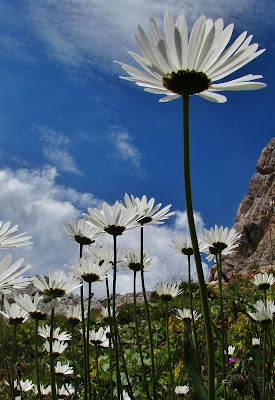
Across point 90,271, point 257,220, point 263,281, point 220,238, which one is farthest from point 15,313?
point 257,220

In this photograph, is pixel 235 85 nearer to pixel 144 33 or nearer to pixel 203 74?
pixel 203 74

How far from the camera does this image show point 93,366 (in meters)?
3.28

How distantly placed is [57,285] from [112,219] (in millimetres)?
376

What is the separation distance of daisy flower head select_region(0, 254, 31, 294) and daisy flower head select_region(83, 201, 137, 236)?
36cm

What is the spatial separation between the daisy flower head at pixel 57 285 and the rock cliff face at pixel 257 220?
20043 millimetres

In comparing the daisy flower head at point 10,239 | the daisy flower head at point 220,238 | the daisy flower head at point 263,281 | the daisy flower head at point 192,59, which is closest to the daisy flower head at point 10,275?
the daisy flower head at point 10,239

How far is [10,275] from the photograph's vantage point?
3.63ft

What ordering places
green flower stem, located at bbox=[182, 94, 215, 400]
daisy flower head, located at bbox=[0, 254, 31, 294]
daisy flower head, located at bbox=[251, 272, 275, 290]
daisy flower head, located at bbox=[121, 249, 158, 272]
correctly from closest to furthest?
green flower stem, located at bbox=[182, 94, 215, 400], daisy flower head, located at bbox=[0, 254, 31, 294], daisy flower head, located at bbox=[121, 249, 158, 272], daisy flower head, located at bbox=[251, 272, 275, 290]

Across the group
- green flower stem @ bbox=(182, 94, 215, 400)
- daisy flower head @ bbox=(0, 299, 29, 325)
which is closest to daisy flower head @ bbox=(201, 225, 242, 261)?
daisy flower head @ bbox=(0, 299, 29, 325)

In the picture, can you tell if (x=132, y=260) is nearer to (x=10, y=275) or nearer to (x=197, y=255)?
(x=10, y=275)

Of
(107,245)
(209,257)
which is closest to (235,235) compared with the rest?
(209,257)

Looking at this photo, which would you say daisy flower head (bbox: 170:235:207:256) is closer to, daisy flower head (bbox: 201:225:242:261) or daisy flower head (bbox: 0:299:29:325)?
daisy flower head (bbox: 201:225:242:261)

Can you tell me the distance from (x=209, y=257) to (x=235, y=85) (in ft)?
4.88

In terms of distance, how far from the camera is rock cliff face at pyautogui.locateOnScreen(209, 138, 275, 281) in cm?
2356
